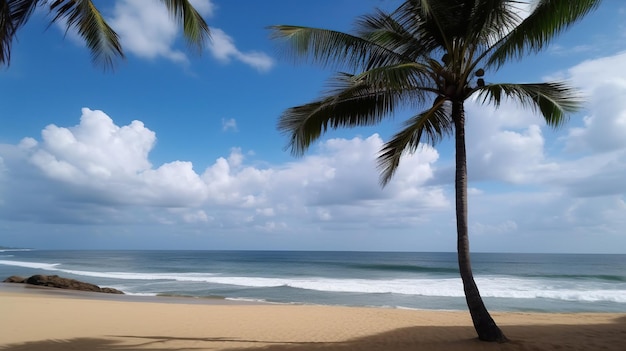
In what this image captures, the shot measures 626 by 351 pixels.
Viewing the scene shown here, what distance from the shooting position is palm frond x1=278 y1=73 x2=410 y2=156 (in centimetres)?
743

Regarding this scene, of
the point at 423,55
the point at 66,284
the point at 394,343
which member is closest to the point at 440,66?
the point at 423,55

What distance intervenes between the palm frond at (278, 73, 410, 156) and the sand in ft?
12.6

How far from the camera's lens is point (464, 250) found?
670cm

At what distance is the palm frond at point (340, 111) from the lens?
7.43 meters

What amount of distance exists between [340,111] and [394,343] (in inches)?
174

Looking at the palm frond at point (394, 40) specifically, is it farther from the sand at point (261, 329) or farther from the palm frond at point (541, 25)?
the sand at point (261, 329)

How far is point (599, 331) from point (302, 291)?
1523 cm

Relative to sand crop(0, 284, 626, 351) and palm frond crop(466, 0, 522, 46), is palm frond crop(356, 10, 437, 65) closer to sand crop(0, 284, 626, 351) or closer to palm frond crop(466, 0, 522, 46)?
palm frond crop(466, 0, 522, 46)

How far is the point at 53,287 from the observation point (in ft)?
61.0

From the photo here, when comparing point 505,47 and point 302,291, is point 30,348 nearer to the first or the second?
point 505,47

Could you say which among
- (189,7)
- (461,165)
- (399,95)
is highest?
(189,7)

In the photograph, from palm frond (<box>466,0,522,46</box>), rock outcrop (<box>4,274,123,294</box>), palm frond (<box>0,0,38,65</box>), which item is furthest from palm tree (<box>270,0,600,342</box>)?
rock outcrop (<box>4,274,123,294</box>)

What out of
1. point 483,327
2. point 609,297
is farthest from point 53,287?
point 609,297

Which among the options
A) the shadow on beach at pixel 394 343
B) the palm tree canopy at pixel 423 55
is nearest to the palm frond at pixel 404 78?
the palm tree canopy at pixel 423 55
